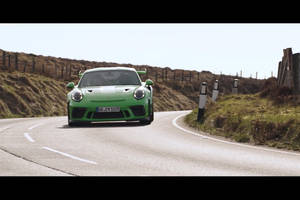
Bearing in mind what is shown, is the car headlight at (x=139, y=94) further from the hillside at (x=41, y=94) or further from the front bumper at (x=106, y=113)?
the hillside at (x=41, y=94)

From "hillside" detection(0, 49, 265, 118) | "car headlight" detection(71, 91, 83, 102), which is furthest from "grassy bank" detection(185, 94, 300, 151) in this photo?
"hillside" detection(0, 49, 265, 118)

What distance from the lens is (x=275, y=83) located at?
54.1 feet

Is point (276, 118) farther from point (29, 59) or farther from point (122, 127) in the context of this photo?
point (29, 59)

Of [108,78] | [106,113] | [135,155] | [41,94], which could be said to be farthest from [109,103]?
[41,94]

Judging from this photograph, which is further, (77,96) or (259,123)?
(77,96)

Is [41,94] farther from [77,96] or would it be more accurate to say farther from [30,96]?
[77,96]

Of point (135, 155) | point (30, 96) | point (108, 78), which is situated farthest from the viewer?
point (30, 96)

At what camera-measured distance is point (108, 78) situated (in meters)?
14.2

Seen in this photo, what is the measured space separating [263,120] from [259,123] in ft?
0.88

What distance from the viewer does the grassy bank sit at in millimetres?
9797

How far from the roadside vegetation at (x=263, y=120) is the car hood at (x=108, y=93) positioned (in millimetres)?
2128

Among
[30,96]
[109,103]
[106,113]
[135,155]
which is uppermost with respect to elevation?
[109,103]
